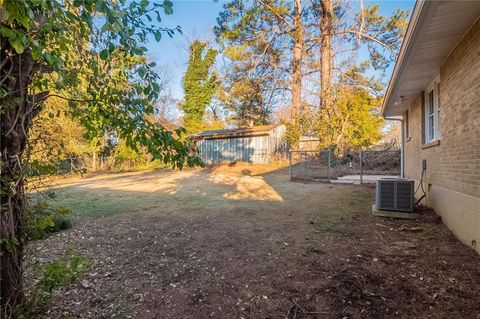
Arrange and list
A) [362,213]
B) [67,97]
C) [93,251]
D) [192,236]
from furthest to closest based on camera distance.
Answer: [362,213], [192,236], [93,251], [67,97]

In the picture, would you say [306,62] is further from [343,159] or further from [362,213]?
[362,213]

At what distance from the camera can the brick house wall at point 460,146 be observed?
11.7 ft

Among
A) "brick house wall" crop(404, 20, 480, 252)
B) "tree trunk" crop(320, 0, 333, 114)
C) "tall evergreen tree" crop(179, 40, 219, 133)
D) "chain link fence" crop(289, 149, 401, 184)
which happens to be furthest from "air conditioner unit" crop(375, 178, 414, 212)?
"tall evergreen tree" crop(179, 40, 219, 133)

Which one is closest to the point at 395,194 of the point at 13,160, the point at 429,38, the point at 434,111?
the point at 434,111

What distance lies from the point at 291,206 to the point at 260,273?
3.92 metres

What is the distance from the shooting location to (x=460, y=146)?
4109 millimetres

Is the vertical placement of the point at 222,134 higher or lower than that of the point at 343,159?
higher

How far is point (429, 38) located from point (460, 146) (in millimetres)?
1620

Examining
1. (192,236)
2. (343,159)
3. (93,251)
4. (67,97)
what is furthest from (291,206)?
(343,159)

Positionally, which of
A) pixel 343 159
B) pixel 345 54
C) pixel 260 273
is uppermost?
pixel 345 54

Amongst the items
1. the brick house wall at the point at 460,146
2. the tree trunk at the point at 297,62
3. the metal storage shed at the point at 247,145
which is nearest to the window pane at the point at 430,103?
the brick house wall at the point at 460,146

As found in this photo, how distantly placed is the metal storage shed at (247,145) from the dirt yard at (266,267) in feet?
48.1

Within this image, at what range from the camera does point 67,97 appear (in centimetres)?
232

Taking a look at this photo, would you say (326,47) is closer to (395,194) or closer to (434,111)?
(434,111)
